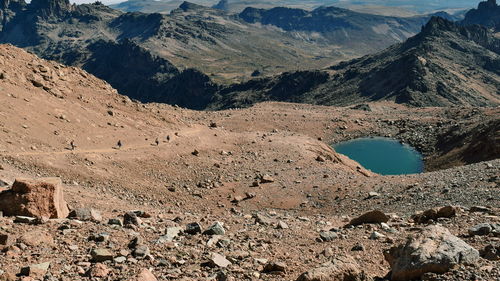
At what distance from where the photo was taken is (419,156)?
256 feet

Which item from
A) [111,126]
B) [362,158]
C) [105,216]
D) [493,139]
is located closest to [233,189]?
[111,126]

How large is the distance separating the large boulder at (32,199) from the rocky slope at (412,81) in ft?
401

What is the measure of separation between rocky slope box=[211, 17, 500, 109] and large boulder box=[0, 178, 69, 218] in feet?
401

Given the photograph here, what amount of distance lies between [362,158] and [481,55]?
136m

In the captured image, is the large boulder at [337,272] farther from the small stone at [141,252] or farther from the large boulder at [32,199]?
the large boulder at [32,199]

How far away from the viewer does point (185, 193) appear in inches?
1420

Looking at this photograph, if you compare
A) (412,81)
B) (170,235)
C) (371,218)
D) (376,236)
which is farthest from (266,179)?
Answer: (412,81)

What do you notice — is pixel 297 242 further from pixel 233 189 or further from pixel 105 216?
pixel 233 189

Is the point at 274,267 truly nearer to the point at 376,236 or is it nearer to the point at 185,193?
the point at 376,236

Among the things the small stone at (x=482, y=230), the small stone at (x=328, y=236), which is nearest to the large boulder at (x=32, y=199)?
the small stone at (x=328, y=236)

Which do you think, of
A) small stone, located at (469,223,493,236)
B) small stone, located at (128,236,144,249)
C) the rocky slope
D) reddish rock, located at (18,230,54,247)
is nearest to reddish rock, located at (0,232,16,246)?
reddish rock, located at (18,230,54,247)

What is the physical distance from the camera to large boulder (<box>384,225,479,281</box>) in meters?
13.4

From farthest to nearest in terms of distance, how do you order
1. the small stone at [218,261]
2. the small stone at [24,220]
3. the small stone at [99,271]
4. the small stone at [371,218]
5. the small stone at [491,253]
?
the small stone at [371,218] < the small stone at [24,220] < the small stone at [218,261] < the small stone at [491,253] < the small stone at [99,271]

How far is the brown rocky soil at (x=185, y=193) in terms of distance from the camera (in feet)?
48.6
